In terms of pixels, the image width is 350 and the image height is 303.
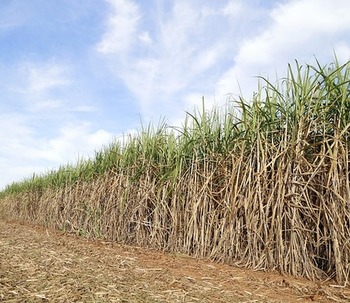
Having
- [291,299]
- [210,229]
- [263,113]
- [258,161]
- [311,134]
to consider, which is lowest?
[291,299]

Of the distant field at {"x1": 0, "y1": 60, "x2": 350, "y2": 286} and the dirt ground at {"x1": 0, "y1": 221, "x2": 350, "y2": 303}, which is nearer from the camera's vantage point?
the dirt ground at {"x1": 0, "y1": 221, "x2": 350, "y2": 303}

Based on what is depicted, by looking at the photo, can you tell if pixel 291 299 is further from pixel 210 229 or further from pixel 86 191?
pixel 86 191

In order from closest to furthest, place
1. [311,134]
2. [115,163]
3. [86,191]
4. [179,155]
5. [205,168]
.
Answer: [311,134], [205,168], [179,155], [115,163], [86,191]

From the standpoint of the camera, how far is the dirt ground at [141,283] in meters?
2.41

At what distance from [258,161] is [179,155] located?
166 centimetres

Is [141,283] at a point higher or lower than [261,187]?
lower

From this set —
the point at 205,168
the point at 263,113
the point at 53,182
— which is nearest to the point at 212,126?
the point at 205,168

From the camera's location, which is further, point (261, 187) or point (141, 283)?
point (261, 187)

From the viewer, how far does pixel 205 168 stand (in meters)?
4.76

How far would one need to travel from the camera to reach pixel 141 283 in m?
2.77

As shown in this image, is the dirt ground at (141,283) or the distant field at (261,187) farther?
the distant field at (261,187)

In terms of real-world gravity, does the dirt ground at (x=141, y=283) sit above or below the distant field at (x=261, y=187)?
below

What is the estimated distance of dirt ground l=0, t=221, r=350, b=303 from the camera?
2.41 meters

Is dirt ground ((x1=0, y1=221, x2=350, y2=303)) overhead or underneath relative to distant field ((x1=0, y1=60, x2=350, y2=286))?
underneath
